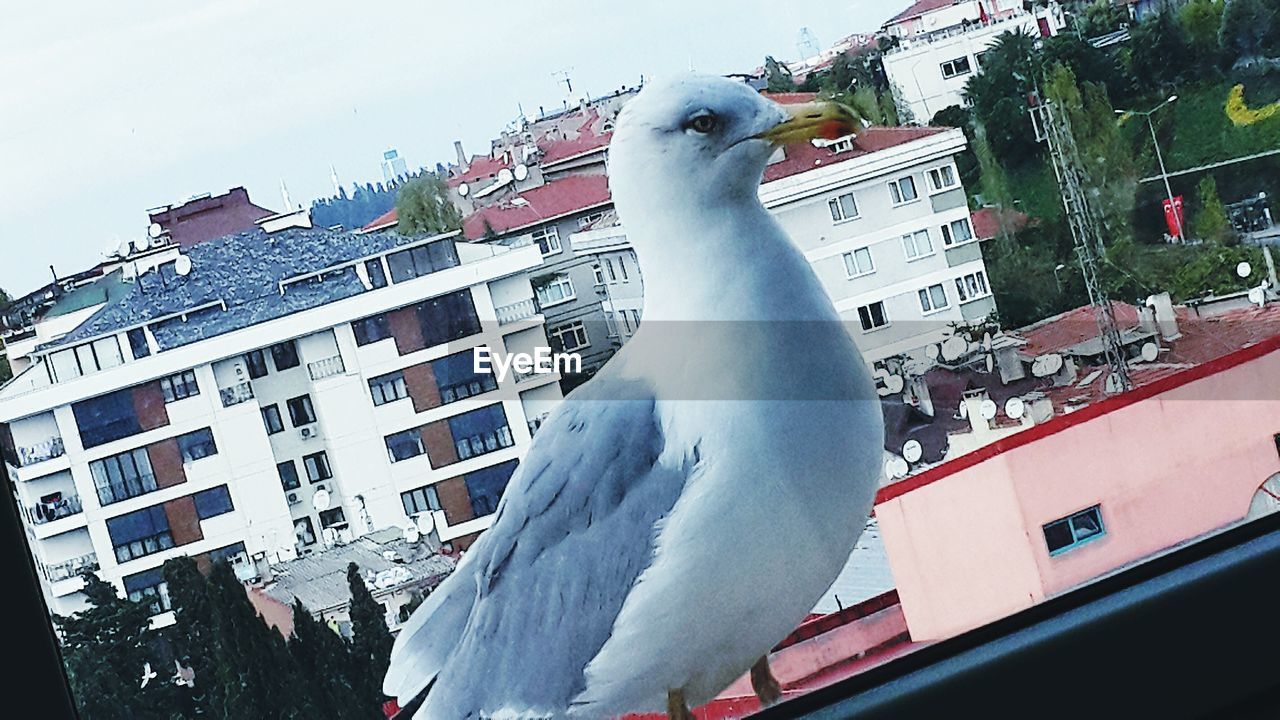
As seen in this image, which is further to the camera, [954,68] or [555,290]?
[954,68]

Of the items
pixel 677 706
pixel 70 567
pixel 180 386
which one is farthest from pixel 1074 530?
pixel 70 567

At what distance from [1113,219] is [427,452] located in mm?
1214

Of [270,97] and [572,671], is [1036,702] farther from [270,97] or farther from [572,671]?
[270,97]

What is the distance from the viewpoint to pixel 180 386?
218 cm

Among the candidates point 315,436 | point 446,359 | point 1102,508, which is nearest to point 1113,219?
point 1102,508

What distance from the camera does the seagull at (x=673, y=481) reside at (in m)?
2.13

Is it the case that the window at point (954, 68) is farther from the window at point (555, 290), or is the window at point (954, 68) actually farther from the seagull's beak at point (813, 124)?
the window at point (555, 290)

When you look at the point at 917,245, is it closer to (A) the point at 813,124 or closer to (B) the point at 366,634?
(A) the point at 813,124

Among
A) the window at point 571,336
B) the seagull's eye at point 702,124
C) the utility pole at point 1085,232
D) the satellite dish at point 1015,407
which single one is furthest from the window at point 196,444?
the utility pole at point 1085,232

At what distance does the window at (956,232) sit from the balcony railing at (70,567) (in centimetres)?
141

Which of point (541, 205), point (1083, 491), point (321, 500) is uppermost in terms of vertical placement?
point (541, 205)

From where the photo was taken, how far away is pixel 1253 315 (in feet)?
8.25

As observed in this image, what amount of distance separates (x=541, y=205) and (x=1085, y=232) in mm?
923

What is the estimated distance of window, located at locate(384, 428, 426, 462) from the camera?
224cm
